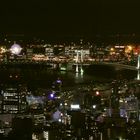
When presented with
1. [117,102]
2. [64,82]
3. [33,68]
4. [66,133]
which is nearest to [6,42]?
[33,68]

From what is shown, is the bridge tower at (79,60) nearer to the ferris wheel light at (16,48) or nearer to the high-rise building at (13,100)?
the ferris wheel light at (16,48)

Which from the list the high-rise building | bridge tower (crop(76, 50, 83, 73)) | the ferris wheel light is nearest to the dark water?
bridge tower (crop(76, 50, 83, 73))

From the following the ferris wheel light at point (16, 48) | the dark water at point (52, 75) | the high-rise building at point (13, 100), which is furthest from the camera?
the ferris wheel light at point (16, 48)

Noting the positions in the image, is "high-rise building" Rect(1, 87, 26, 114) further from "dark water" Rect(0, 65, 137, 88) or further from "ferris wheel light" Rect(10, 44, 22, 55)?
"ferris wheel light" Rect(10, 44, 22, 55)

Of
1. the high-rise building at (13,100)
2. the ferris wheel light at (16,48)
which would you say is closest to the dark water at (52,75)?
the high-rise building at (13,100)

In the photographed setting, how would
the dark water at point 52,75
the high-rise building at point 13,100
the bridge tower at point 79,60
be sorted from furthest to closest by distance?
the bridge tower at point 79,60, the dark water at point 52,75, the high-rise building at point 13,100

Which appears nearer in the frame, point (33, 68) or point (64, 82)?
point (64, 82)

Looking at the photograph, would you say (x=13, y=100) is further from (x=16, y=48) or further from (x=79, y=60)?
(x=79, y=60)

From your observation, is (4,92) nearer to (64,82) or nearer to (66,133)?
(64,82)
